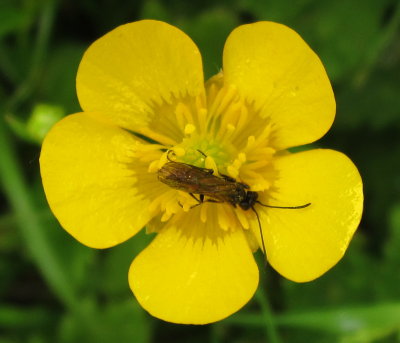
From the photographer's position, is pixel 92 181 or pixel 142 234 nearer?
pixel 92 181

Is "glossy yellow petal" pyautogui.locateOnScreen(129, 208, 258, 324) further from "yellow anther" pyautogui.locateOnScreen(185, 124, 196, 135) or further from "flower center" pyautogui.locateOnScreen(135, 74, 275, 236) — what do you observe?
"yellow anther" pyautogui.locateOnScreen(185, 124, 196, 135)

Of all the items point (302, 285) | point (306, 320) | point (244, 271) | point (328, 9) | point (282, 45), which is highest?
point (282, 45)

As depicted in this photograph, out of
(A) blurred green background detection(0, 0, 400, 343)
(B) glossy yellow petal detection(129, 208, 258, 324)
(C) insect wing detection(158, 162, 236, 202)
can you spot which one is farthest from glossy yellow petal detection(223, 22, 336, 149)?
(A) blurred green background detection(0, 0, 400, 343)

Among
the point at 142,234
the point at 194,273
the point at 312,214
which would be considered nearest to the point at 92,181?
the point at 194,273

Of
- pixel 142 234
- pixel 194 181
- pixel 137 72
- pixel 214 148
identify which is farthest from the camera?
pixel 142 234

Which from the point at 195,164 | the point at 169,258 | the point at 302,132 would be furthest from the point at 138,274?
the point at 302,132

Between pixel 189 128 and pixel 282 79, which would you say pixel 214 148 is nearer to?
pixel 189 128

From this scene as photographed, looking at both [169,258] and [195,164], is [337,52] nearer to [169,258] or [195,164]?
[195,164]
